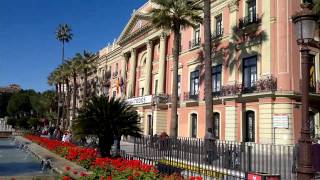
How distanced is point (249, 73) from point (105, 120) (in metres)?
16.2

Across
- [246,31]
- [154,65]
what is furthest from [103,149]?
[154,65]

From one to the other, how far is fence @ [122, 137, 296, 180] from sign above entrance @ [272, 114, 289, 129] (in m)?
11.6

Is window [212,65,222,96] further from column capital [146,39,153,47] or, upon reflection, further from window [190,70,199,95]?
column capital [146,39,153,47]

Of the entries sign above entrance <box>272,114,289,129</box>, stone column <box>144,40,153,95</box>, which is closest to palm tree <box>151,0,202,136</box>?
sign above entrance <box>272,114,289,129</box>

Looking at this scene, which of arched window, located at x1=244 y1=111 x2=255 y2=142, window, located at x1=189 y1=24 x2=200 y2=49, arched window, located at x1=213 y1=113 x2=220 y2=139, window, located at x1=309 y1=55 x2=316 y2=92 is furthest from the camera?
window, located at x1=189 y1=24 x2=200 y2=49

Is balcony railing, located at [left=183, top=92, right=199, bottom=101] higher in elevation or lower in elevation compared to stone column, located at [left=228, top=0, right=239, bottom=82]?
lower

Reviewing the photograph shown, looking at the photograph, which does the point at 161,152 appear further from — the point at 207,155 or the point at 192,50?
the point at 192,50

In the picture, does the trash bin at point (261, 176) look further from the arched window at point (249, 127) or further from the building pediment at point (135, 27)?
the building pediment at point (135, 27)

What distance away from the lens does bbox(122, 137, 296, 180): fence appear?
1102 centimetres

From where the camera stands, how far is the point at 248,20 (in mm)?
28391

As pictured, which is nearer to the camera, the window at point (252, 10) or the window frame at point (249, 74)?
the window frame at point (249, 74)

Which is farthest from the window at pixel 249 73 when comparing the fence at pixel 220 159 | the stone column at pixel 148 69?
the stone column at pixel 148 69

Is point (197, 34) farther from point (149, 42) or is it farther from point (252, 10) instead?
point (149, 42)

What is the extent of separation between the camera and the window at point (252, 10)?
28.1 m
